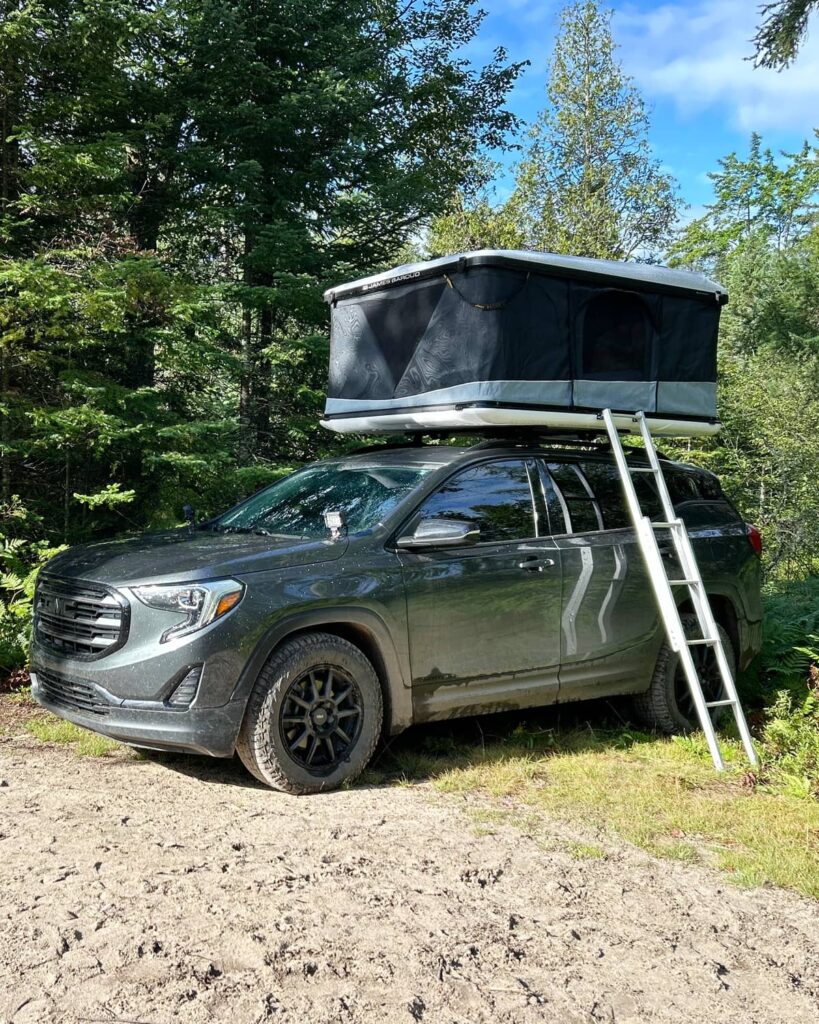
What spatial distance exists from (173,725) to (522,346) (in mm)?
3023

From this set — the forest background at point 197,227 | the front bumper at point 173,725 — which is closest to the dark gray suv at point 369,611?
the front bumper at point 173,725

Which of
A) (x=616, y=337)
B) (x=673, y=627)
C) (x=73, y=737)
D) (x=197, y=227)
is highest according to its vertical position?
(x=197, y=227)

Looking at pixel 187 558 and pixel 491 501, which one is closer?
pixel 187 558

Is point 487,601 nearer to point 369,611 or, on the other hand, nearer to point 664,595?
point 369,611

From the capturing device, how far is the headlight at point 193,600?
15.0ft

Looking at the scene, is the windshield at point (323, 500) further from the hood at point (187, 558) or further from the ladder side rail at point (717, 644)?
the ladder side rail at point (717, 644)

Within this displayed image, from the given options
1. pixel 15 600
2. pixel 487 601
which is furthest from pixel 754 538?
pixel 15 600

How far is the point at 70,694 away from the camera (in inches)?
193

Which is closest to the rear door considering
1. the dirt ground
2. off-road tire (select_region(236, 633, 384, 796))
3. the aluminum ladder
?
the aluminum ladder

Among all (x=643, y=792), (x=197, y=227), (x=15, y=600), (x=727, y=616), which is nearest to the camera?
A: (x=643, y=792)

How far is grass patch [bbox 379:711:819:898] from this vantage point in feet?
14.0

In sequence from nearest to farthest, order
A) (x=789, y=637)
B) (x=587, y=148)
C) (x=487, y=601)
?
(x=487, y=601)
(x=789, y=637)
(x=587, y=148)

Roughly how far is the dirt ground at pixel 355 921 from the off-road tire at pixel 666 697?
2131 mm

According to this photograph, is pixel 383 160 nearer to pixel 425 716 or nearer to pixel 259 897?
pixel 425 716
